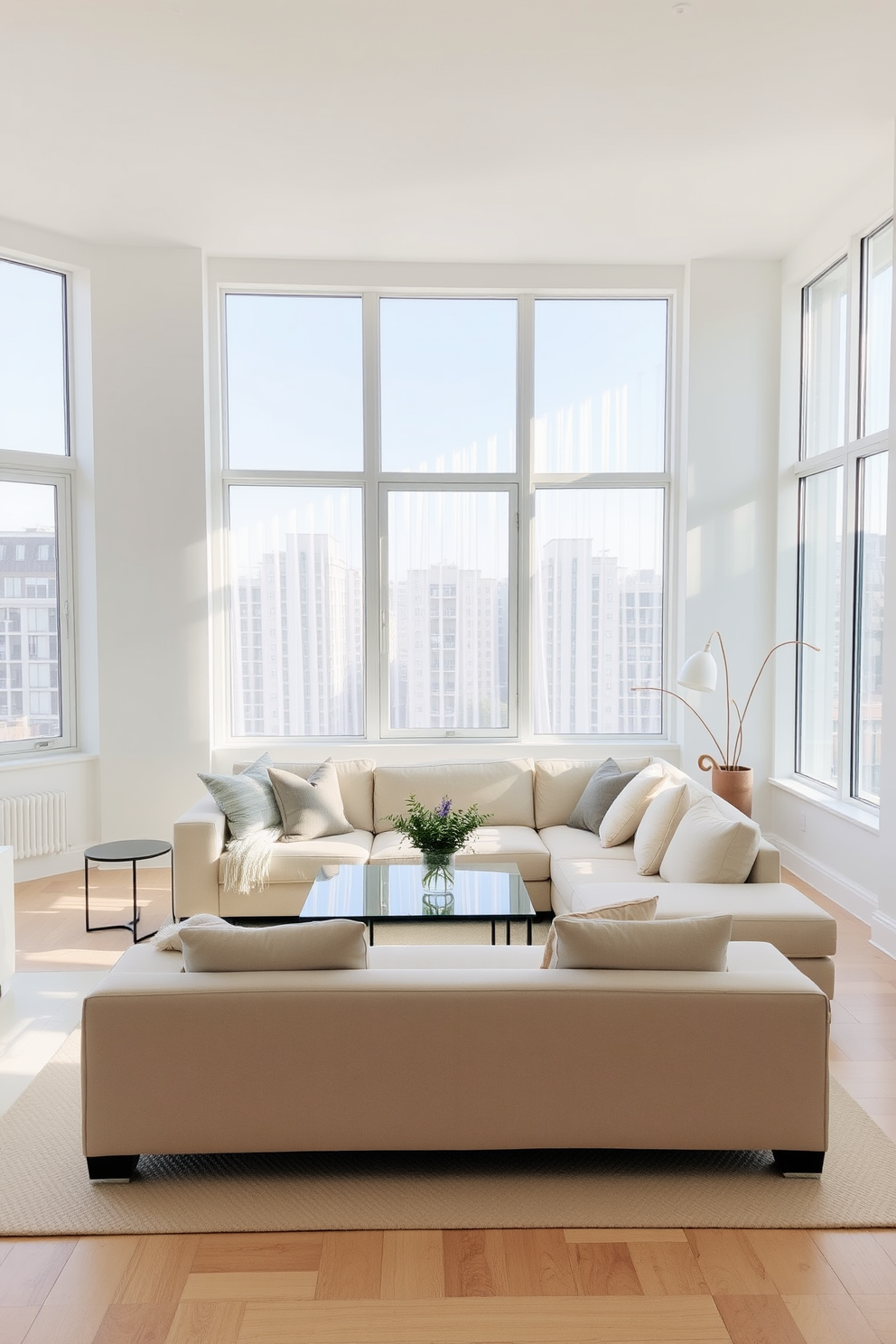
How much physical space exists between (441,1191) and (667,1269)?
23.7 inches

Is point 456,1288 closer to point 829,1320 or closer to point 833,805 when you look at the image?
point 829,1320

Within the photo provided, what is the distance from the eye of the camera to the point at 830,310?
5902 mm

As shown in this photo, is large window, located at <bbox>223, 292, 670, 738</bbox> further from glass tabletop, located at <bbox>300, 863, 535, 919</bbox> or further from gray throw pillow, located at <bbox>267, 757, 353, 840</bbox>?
glass tabletop, located at <bbox>300, 863, 535, 919</bbox>

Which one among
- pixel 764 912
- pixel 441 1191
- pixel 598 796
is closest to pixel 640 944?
pixel 441 1191

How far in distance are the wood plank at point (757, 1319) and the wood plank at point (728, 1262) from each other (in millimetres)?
23

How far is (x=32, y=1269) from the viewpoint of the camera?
92.7 inches

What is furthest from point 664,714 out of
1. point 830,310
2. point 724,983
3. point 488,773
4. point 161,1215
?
point 161,1215

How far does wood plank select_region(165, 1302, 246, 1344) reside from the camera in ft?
6.93

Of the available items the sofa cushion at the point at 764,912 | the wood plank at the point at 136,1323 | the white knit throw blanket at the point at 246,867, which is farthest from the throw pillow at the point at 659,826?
the wood plank at the point at 136,1323

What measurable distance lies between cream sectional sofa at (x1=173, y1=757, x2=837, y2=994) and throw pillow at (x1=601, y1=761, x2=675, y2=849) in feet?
0.26

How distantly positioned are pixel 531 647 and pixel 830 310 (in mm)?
2675

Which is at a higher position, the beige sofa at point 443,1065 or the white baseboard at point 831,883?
the beige sofa at point 443,1065

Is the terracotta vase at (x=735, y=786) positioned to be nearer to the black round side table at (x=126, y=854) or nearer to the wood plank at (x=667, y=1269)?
the black round side table at (x=126, y=854)

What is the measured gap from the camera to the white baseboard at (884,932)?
452 centimetres
